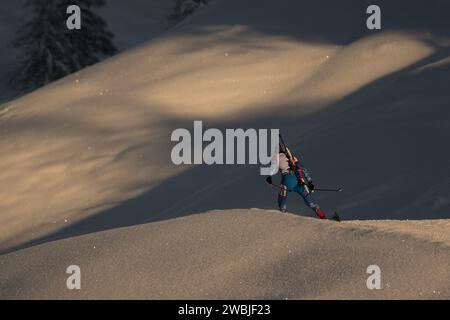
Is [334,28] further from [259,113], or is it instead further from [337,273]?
[337,273]

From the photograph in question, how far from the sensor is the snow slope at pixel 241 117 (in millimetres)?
12938

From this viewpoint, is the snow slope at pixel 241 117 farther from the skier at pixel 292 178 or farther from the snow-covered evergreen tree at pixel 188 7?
the snow-covered evergreen tree at pixel 188 7

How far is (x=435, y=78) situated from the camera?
52.5 feet

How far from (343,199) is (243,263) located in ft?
20.3

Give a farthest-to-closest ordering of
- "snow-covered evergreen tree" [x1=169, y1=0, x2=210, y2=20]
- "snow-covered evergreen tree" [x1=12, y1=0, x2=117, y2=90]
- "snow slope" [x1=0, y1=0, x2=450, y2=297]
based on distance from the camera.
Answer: "snow-covered evergreen tree" [x1=169, y1=0, x2=210, y2=20] < "snow-covered evergreen tree" [x1=12, y1=0, x2=117, y2=90] < "snow slope" [x1=0, y1=0, x2=450, y2=297]

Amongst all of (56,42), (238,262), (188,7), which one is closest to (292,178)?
(238,262)

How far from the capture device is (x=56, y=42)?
2897 cm

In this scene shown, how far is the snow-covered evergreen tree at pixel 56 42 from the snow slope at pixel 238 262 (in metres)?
22.6

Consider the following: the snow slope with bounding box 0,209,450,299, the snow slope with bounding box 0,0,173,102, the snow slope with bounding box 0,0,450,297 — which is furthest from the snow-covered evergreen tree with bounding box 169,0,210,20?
the snow slope with bounding box 0,209,450,299

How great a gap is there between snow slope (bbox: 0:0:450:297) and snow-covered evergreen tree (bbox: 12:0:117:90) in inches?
304

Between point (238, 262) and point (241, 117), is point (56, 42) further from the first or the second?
point (238, 262)

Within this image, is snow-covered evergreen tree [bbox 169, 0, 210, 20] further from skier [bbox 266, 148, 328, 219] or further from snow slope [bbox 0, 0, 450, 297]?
skier [bbox 266, 148, 328, 219]

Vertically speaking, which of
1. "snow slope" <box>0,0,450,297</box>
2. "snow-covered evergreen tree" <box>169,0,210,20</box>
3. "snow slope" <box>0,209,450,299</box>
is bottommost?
"snow slope" <box>0,209,450,299</box>

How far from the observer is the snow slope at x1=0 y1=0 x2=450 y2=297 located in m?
12.9
